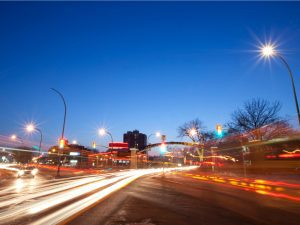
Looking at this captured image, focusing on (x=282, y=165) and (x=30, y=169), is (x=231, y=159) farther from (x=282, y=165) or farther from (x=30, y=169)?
(x=30, y=169)

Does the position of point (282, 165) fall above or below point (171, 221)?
above

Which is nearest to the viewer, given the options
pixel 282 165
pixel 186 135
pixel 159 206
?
pixel 159 206

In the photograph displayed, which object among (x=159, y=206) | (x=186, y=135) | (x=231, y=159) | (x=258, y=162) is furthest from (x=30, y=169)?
(x=186, y=135)

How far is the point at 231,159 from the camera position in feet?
168

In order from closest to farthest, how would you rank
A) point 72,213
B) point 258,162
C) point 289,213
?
point 72,213, point 289,213, point 258,162

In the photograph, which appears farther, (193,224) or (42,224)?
(193,224)

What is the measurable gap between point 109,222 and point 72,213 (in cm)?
171

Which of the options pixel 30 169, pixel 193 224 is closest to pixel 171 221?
pixel 193 224

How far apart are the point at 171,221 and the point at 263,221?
108 inches

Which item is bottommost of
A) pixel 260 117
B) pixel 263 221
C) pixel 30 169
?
pixel 263 221

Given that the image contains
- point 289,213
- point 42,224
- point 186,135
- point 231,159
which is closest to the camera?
point 42,224

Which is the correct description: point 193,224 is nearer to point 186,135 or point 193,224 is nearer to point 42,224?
point 42,224

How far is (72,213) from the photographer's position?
823 centimetres

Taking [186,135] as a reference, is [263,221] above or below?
below
